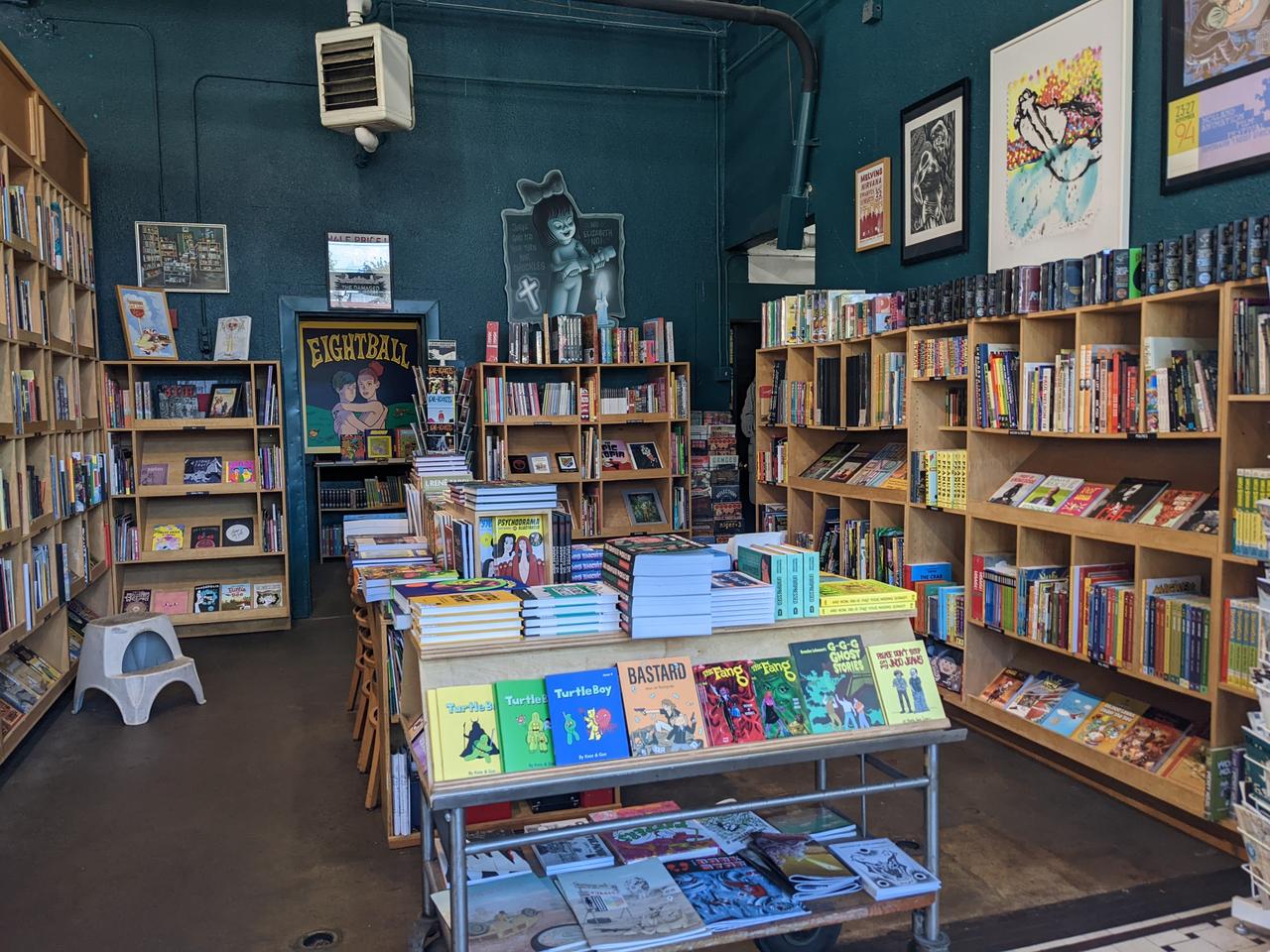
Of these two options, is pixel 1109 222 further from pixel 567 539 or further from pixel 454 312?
pixel 454 312

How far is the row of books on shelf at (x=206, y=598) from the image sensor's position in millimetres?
6629

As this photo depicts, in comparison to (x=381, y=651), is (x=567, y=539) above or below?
above

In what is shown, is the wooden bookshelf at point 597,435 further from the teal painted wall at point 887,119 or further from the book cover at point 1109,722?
the book cover at point 1109,722

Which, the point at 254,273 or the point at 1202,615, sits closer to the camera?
the point at 1202,615

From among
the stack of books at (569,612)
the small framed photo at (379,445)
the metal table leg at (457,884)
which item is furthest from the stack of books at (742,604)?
the small framed photo at (379,445)

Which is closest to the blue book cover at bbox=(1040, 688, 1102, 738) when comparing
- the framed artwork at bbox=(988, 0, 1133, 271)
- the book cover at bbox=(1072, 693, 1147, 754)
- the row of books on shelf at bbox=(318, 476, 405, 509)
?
the book cover at bbox=(1072, 693, 1147, 754)

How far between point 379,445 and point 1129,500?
6.82 metres

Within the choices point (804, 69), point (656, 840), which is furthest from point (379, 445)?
point (656, 840)

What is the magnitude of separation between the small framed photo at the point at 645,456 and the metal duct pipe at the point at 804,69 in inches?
75.4

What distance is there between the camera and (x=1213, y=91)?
352 centimetres

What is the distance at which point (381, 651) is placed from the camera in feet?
11.5

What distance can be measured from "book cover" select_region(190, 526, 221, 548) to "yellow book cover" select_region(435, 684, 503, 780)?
5.23 m

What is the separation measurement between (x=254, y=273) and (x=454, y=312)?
1.48 m

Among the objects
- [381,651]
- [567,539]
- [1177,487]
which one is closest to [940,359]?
[1177,487]
